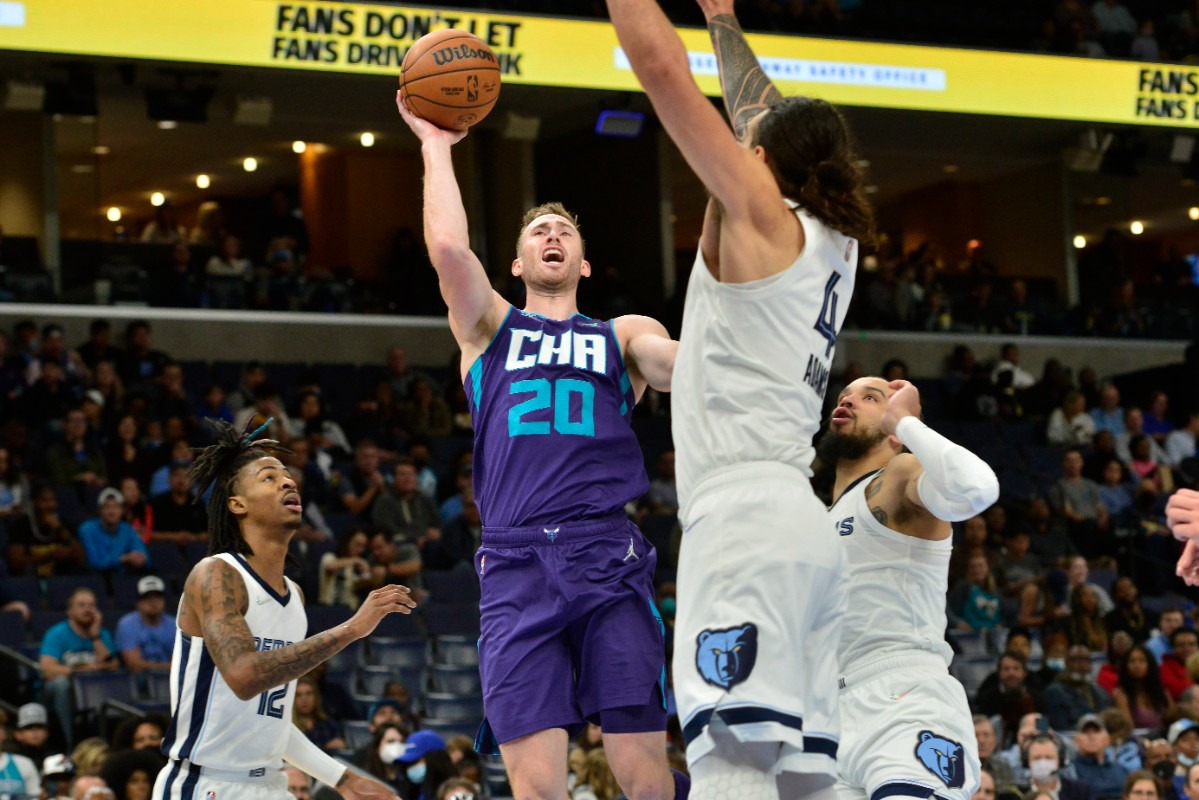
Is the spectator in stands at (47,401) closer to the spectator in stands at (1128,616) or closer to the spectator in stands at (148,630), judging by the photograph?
the spectator in stands at (148,630)

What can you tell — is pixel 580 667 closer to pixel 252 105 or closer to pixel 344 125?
pixel 252 105

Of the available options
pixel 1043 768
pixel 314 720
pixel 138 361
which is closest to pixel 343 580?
pixel 314 720

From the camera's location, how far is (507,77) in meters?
17.2

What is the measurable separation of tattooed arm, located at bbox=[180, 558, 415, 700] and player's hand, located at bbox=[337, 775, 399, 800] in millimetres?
569

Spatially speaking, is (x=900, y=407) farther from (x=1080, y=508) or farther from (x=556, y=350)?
(x=1080, y=508)

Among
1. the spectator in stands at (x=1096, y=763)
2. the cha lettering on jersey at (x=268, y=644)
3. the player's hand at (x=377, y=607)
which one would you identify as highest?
the player's hand at (x=377, y=607)

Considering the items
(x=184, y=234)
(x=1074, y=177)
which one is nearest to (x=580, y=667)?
(x=184, y=234)

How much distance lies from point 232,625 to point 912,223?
24.6 m

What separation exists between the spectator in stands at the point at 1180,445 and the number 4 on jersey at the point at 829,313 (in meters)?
17.0

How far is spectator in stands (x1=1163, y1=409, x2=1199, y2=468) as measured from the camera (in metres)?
20.1

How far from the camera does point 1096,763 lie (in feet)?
40.1

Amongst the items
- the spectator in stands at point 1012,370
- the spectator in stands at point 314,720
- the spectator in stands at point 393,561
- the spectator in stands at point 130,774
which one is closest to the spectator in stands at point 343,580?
the spectator in stands at point 393,561

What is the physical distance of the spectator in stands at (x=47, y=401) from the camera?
50.4 ft

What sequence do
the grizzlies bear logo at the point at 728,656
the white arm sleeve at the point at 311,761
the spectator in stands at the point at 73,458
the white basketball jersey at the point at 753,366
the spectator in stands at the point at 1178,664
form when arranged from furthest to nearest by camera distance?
the spectator in stands at the point at 1178,664, the spectator in stands at the point at 73,458, the white arm sleeve at the point at 311,761, the white basketball jersey at the point at 753,366, the grizzlies bear logo at the point at 728,656
